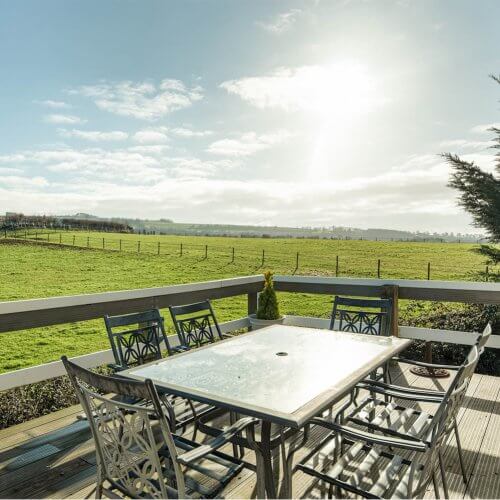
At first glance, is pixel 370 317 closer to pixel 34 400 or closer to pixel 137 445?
pixel 137 445

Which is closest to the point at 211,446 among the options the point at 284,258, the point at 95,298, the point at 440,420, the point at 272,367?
the point at 272,367

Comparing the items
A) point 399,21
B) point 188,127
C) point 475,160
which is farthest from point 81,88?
point 475,160

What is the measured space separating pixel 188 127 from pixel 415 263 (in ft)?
61.2

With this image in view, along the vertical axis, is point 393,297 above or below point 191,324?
above

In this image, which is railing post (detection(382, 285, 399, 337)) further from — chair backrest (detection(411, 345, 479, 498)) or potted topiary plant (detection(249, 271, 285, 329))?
chair backrest (detection(411, 345, 479, 498))

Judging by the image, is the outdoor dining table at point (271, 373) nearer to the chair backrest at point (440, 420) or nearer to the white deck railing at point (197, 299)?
the chair backrest at point (440, 420)

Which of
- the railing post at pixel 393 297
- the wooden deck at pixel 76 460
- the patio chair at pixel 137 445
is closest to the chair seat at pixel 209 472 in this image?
the patio chair at pixel 137 445

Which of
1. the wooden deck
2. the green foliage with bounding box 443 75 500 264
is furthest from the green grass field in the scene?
the wooden deck

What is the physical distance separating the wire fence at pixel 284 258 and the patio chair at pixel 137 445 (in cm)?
1317

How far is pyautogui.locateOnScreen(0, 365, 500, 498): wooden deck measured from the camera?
2.17 meters

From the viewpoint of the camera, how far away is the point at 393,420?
89.2 inches

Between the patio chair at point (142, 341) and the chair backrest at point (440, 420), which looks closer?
A: the chair backrest at point (440, 420)

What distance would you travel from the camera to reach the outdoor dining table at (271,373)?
161cm

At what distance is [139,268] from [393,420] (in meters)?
20.7
